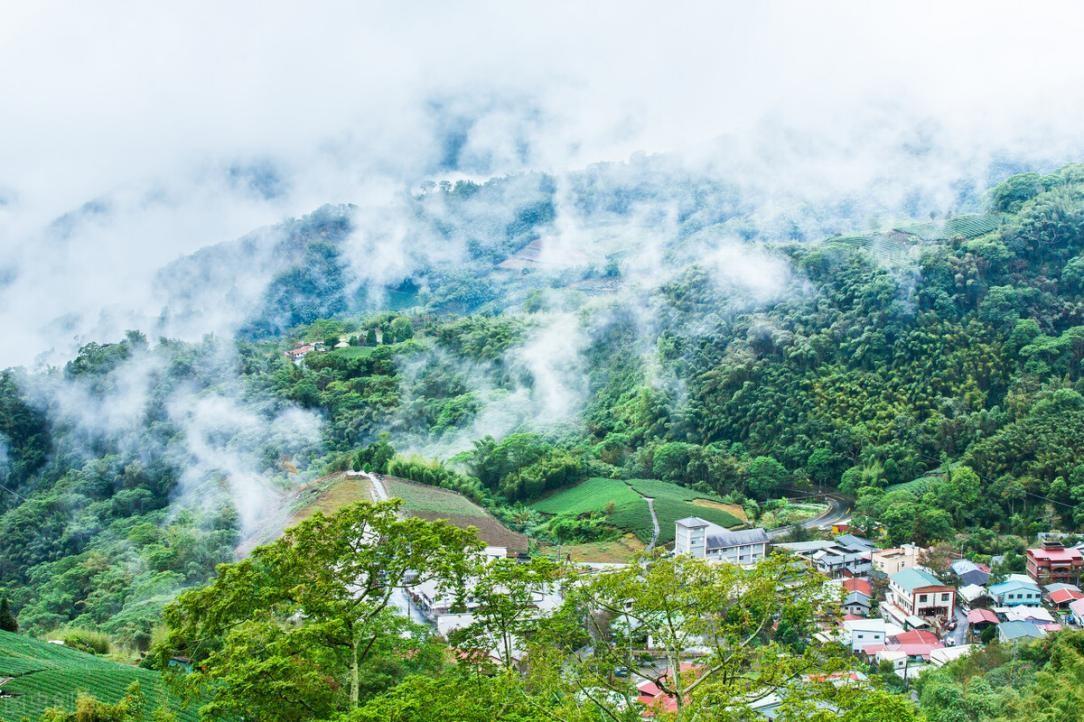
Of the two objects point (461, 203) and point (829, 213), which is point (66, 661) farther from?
point (461, 203)

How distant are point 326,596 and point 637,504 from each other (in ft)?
61.4

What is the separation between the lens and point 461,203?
76125mm

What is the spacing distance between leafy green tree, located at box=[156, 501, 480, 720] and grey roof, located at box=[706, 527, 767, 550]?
15287 mm

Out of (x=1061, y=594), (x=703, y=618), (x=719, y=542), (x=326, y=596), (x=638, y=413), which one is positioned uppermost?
(x=326, y=596)

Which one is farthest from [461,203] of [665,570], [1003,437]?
[665,570]

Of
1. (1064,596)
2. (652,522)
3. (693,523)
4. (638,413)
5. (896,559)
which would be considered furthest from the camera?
(638,413)

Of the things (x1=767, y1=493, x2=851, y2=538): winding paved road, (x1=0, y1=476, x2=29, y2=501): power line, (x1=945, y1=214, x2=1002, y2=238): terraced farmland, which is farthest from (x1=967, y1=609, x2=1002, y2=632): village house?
(x1=0, y1=476, x2=29, y2=501): power line

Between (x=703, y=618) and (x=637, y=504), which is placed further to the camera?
(x=637, y=504)

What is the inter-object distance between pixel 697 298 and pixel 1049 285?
43.5ft

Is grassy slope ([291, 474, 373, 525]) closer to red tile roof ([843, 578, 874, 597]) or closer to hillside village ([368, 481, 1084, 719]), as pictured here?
hillside village ([368, 481, 1084, 719])

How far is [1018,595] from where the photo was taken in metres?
20.4

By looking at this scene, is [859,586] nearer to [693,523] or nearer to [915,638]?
[915,638]

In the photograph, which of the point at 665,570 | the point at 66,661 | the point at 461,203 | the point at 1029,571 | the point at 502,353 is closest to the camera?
the point at 665,570

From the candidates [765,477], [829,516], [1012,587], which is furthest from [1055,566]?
[765,477]
